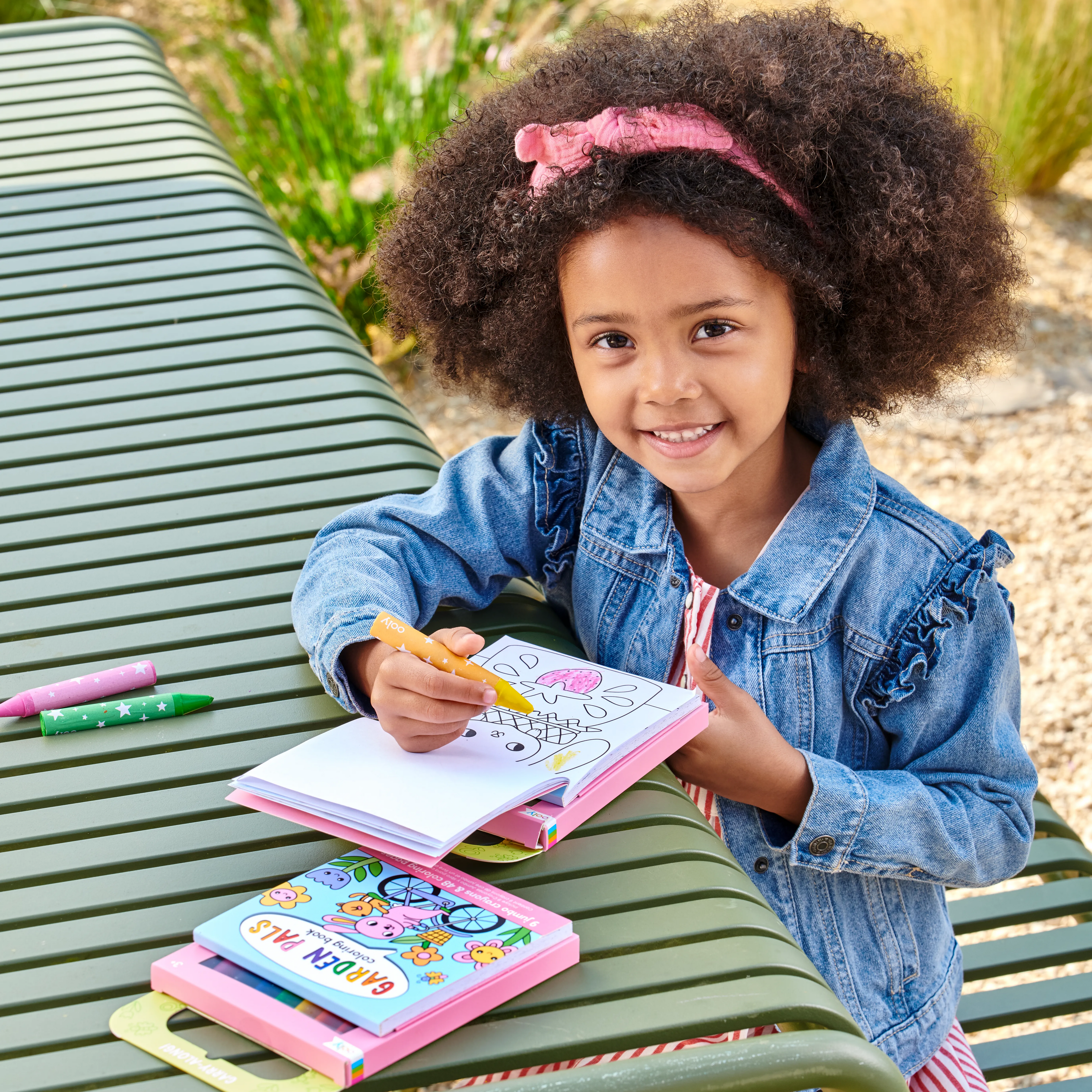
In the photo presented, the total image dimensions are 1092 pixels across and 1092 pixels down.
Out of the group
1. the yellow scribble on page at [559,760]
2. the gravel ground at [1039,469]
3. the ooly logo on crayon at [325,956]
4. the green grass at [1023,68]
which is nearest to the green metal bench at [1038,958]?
the gravel ground at [1039,469]

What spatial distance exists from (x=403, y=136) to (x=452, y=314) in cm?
303

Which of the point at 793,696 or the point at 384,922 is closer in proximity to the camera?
the point at 384,922

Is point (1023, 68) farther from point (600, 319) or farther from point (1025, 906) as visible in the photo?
point (600, 319)

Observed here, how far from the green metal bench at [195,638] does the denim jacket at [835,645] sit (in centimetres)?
12

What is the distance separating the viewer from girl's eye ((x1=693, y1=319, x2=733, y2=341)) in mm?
1576

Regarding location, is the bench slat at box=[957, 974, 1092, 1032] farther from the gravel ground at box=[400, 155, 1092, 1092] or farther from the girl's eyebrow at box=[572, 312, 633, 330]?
the girl's eyebrow at box=[572, 312, 633, 330]

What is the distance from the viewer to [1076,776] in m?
3.34

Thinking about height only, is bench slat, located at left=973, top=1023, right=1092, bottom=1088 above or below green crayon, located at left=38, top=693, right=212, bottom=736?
below

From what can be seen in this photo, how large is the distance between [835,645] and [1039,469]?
3091mm

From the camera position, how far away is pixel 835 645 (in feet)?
5.58

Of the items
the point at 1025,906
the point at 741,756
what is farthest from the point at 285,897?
the point at 1025,906

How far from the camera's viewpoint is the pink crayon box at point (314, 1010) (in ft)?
3.52

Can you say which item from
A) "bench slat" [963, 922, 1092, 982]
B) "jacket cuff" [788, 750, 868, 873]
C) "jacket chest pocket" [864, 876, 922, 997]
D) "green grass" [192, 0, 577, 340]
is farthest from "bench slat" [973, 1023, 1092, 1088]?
"green grass" [192, 0, 577, 340]

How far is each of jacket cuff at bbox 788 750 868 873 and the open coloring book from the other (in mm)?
195
